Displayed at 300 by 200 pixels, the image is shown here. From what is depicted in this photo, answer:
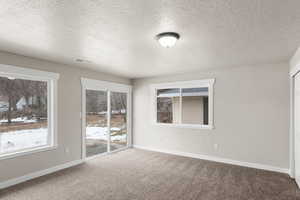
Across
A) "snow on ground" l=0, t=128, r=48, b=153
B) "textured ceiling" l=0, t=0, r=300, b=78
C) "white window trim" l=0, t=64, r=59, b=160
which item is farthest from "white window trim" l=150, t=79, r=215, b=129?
"snow on ground" l=0, t=128, r=48, b=153

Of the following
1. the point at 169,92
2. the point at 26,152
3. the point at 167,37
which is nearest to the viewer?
the point at 167,37

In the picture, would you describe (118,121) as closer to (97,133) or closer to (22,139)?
(97,133)

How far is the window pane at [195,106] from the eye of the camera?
4.84 meters

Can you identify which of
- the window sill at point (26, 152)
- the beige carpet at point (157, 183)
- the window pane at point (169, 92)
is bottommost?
the beige carpet at point (157, 183)

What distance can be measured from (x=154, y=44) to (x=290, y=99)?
324 centimetres

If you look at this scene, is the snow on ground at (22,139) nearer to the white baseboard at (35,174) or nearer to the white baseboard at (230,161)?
the white baseboard at (35,174)

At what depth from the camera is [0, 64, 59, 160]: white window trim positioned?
3.17 meters

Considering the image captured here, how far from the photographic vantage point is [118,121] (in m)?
5.67

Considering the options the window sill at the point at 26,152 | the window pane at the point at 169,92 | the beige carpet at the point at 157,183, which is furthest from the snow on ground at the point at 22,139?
the window pane at the point at 169,92

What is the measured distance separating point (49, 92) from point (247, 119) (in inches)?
191

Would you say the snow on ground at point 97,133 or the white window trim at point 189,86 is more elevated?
the white window trim at point 189,86

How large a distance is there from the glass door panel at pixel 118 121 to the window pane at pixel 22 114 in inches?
78.2

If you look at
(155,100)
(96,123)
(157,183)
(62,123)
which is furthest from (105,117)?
(157,183)

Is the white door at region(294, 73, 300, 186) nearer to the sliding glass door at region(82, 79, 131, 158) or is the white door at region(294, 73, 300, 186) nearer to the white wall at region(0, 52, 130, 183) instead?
the sliding glass door at region(82, 79, 131, 158)
